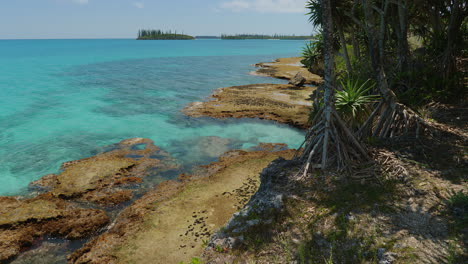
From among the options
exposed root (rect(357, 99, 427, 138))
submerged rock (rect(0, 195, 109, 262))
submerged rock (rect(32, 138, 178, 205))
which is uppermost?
exposed root (rect(357, 99, 427, 138))

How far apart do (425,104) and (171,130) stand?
1677cm

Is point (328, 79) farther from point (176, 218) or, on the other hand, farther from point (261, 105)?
point (261, 105)

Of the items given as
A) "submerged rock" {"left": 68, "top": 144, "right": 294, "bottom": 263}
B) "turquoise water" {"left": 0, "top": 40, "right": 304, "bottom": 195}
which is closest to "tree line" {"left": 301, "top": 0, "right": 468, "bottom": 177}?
"submerged rock" {"left": 68, "top": 144, "right": 294, "bottom": 263}

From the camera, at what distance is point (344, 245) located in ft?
22.7

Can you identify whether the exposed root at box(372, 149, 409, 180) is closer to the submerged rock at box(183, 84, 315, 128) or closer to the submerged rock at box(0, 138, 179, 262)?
the submerged rock at box(0, 138, 179, 262)

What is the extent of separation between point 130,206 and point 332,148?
8.63m

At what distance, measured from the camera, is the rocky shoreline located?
10.2 meters

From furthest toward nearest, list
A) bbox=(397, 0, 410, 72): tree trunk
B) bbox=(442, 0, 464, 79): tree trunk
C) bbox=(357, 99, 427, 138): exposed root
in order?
bbox=(397, 0, 410, 72): tree trunk → bbox=(442, 0, 464, 79): tree trunk → bbox=(357, 99, 427, 138): exposed root

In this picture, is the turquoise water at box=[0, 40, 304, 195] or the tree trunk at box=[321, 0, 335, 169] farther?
the turquoise water at box=[0, 40, 304, 195]

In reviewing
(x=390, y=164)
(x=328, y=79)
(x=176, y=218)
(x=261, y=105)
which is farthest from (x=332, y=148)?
(x=261, y=105)

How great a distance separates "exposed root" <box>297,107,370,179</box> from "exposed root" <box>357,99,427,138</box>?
2.04 m

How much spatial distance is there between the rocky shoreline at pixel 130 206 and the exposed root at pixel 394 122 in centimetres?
563

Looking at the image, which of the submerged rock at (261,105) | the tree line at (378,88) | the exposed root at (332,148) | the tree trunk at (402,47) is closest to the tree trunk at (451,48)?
the tree line at (378,88)

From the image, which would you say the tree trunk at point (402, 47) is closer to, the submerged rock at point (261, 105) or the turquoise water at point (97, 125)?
the turquoise water at point (97, 125)
